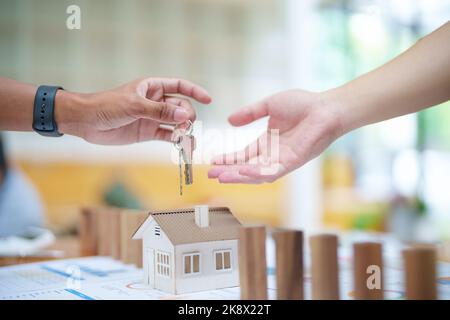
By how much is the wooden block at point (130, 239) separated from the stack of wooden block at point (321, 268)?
23 cm

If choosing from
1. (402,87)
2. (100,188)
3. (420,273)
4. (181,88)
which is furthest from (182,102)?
(100,188)

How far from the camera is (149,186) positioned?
1683 millimetres

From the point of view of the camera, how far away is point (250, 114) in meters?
0.90

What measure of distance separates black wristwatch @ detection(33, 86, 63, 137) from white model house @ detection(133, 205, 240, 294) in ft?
0.78

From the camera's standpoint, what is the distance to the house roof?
2.19 feet

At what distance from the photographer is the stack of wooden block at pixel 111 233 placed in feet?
2.74

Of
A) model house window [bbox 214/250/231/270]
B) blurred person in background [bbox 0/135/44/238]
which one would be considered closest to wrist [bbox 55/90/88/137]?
model house window [bbox 214/250/231/270]

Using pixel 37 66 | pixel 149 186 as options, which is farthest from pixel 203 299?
pixel 149 186

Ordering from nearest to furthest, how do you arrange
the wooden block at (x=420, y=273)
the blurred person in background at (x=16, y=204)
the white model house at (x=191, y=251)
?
the wooden block at (x=420, y=273) → the white model house at (x=191, y=251) → the blurred person in background at (x=16, y=204)

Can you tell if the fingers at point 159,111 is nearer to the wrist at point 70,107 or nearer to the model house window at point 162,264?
the wrist at point 70,107

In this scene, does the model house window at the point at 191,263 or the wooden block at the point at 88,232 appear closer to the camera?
the model house window at the point at 191,263

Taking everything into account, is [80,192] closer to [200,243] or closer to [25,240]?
[25,240]

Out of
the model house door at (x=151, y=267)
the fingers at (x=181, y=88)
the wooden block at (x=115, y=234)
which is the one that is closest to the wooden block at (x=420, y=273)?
the model house door at (x=151, y=267)

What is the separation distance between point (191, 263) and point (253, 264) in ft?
0.38
